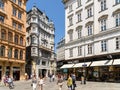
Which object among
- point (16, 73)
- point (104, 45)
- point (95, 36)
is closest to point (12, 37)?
point (16, 73)

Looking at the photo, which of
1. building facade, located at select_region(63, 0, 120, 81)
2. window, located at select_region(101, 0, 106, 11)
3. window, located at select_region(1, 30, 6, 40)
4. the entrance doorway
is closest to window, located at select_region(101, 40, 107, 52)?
building facade, located at select_region(63, 0, 120, 81)

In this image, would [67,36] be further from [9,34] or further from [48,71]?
[48,71]

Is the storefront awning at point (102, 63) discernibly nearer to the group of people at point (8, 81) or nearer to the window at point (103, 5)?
the window at point (103, 5)

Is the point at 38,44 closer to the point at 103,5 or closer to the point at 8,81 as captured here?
the point at 103,5

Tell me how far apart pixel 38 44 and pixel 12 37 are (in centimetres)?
2604

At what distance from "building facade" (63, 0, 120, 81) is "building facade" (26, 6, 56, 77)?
27.5m

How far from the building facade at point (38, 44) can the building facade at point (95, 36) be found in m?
27.5

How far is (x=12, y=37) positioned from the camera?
192ft

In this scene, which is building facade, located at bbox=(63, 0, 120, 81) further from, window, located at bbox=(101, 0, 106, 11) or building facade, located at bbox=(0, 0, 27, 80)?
building facade, located at bbox=(0, 0, 27, 80)

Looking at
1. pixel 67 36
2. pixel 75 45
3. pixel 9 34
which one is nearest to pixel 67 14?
pixel 67 36

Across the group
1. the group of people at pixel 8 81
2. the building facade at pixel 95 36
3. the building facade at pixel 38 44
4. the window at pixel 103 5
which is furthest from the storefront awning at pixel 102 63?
Answer: the building facade at pixel 38 44

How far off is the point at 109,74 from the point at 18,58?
2610 centimetres

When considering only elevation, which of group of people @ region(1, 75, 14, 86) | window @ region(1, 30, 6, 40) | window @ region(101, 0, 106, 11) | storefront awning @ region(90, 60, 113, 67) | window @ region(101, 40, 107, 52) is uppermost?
window @ region(101, 0, 106, 11)

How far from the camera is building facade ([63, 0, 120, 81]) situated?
40.2m
